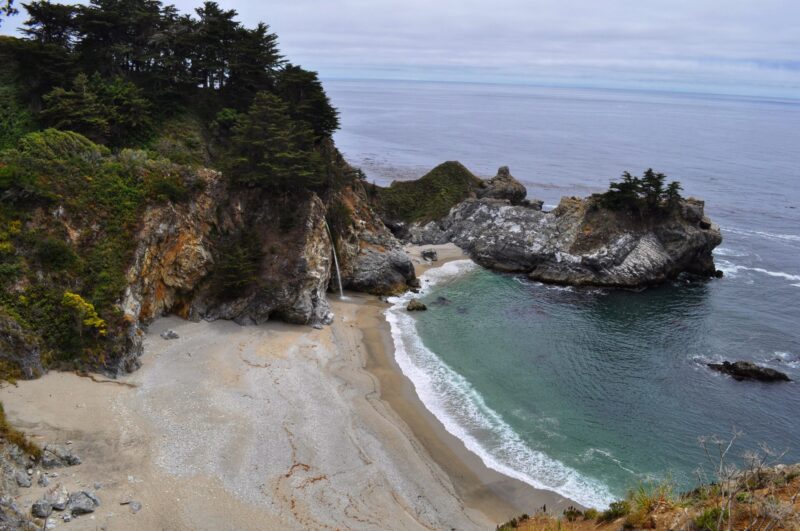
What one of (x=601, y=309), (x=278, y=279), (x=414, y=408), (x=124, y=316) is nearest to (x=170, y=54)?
(x=278, y=279)

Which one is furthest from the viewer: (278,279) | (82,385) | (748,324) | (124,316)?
(748,324)

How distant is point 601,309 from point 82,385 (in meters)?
34.3

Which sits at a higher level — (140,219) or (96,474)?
(140,219)

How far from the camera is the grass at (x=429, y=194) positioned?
65188 millimetres

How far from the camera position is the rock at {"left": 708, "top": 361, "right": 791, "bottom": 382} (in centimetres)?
3097

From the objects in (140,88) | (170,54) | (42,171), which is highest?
(170,54)

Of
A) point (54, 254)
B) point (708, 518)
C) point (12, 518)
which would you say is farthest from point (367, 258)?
point (708, 518)

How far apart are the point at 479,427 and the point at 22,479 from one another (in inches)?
702

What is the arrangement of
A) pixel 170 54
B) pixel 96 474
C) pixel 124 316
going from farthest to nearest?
pixel 170 54 → pixel 124 316 → pixel 96 474

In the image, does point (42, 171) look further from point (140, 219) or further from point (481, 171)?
point (481, 171)

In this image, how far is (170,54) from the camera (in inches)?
1689

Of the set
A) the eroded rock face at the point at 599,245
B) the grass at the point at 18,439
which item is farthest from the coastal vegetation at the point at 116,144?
the eroded rock face at the point at 599,245

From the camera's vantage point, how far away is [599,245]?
48.8m

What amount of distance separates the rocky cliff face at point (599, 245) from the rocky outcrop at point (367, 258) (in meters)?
11.6
